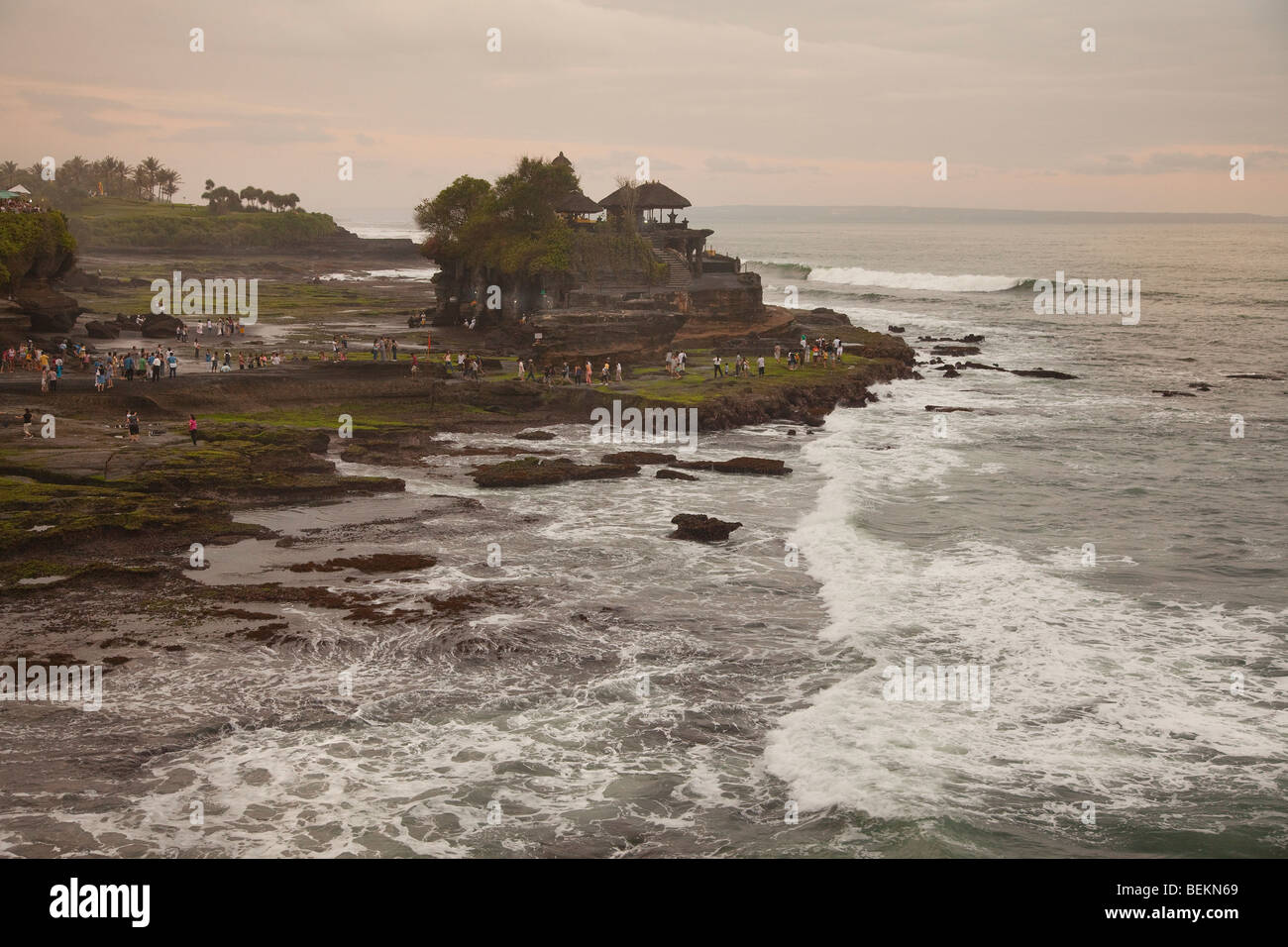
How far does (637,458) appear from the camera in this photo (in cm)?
3512

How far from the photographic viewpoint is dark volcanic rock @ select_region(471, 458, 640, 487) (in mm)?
32094

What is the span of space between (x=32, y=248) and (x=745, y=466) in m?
38.7

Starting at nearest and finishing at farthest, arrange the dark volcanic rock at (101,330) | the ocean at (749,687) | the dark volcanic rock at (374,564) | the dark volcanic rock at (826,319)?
1. the ocean at (749,687)
2. the dark volcanic rock at (374,564)
3. the dark volcanic rock at (101,330)
4. the dark volcanic rock at (826,319)

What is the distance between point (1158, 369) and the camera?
61.3 metres

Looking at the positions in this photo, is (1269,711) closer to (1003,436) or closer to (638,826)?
(638,826)

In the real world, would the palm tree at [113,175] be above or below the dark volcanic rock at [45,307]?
above

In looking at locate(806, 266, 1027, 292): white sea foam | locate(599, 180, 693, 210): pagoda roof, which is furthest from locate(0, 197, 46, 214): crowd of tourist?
locate(806, 266, 1027, 292): white sea foam

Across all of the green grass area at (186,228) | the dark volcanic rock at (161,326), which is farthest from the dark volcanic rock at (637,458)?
the green grass area at (186,228)

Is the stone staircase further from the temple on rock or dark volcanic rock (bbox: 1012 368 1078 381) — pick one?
dark volcanic rock (bbox: 1012 368 1078 381)

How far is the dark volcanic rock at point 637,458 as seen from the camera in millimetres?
34656

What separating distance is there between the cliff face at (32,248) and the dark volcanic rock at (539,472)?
29.2 metres

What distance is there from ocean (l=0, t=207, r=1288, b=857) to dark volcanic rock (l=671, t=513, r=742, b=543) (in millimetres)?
542

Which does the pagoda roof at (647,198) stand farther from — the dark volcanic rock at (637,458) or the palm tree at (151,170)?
the palm tree at (151,170)

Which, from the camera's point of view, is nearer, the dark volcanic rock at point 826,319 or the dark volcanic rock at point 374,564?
the dark volcanic rock at point 374,564
